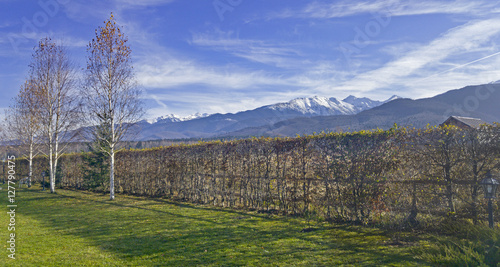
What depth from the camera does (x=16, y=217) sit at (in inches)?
422

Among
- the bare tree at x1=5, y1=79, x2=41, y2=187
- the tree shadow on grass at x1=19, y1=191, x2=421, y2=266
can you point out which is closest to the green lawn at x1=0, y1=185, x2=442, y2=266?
the tree shadow on grass at x1=19, y1=191, x2=421, y2=266

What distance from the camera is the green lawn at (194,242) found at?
19.0ft

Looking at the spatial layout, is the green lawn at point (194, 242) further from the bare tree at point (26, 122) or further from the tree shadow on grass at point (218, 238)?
the bare tree at point (26, 122)

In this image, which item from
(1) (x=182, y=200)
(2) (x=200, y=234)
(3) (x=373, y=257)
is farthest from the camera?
(1) (x=182, y=200)

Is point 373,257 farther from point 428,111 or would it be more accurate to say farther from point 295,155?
point 428,111

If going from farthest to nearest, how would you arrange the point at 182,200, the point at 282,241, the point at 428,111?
the point at 428,111, the point at 182,200, the point at 282,241

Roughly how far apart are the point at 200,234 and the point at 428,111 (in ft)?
699

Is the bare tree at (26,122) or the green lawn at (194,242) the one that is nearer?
the green lawn at (194,242)

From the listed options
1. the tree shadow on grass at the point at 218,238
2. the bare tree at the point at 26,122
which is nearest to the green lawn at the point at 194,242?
the tree shadow on grass at the point at 218,238

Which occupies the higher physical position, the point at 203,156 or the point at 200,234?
the point at 203,156

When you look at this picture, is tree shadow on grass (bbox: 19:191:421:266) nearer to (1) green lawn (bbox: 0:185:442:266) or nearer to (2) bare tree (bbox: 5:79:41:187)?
(1) green lawn (bbox: 0:185:442:266)

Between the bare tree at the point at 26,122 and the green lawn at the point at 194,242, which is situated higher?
the bare tree at the point at 26,122

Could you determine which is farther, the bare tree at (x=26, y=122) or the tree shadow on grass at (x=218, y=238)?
the bare tree at (x=26, y=122)

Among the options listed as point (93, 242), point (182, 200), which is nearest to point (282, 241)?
point (93, 242)
